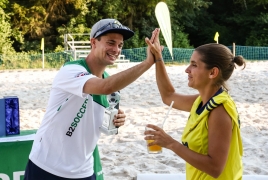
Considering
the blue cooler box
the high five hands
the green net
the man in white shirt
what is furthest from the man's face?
the green net

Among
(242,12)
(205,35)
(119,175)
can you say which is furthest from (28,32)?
(119,175)

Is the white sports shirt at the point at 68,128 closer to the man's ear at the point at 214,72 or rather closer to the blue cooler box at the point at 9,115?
the man's ear at the point at 214,72

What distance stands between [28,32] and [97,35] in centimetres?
2222

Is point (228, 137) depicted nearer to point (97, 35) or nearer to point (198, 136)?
point (198, 136)

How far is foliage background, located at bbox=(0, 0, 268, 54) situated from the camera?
22922 millimetres

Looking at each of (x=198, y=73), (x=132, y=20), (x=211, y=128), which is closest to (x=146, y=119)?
(x=198, y=73)

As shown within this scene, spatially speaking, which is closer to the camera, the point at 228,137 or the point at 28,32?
the point at 228,137

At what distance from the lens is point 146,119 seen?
6961 millimetres

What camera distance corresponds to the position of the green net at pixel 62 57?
683 inches

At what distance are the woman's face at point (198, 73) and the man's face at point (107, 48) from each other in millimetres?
436

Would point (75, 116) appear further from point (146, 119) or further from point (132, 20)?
point (132, 20)

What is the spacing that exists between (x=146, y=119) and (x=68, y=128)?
4.90m

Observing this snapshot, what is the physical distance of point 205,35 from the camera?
28.8 m

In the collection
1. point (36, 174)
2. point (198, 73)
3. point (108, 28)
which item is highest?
point (108, 28)
